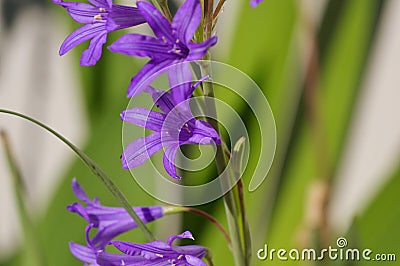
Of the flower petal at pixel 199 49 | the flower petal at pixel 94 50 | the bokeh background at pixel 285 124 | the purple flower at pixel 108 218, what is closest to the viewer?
the flower petal at pixel 199 49

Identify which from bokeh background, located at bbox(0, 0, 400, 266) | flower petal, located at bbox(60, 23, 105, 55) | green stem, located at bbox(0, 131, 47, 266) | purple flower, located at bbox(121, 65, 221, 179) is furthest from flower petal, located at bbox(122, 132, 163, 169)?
bokeh background, located at bbox(0, 0, 400, 266)

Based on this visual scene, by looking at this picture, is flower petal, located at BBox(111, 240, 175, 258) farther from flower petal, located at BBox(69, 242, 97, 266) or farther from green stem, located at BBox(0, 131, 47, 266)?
green stem, located at BBox(0, 131, 47, 266)

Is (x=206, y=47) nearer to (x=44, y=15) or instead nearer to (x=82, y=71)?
(x=82, y=71)

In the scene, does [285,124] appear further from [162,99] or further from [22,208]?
[162,99]

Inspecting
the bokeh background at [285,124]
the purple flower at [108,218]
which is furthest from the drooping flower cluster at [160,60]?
the bokeh background at [285,124]

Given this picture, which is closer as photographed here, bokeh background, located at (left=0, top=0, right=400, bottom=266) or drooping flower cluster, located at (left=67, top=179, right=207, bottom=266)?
drooping flower cluster, located at (left=67, top=179, right=207, bottom=266)

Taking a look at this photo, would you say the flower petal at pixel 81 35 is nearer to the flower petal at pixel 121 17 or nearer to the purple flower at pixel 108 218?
the flower petal at pixel 121 17

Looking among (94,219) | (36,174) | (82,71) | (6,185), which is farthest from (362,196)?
(94,219)
